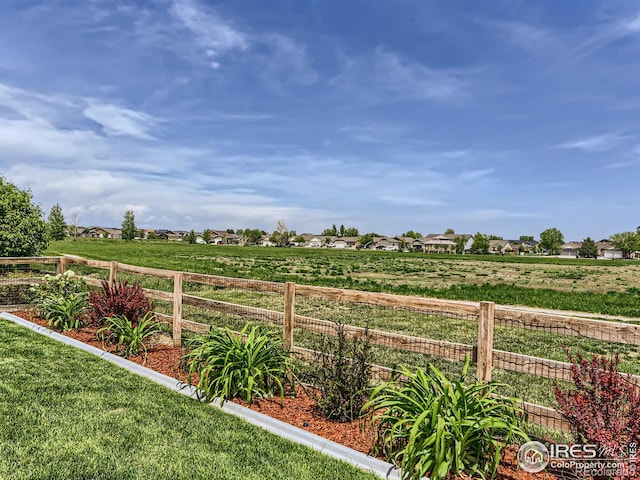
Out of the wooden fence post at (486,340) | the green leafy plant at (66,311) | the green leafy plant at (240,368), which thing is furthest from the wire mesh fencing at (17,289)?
the wooden fence post at (486,340)

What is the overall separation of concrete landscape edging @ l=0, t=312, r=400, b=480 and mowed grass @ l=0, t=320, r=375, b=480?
4.2 inches

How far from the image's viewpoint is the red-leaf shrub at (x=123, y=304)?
7.25 m

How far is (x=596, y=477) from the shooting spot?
10.2ft

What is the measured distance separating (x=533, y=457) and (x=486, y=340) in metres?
1.08

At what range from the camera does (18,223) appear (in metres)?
12.6

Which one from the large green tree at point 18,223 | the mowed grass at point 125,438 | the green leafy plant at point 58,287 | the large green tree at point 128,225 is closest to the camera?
the mowed grass at point 125,438

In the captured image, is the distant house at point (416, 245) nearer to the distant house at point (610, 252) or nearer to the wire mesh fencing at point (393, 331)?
the distant house at point (610, 252)

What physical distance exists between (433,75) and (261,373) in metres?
14.7

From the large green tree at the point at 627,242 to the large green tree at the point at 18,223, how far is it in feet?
473

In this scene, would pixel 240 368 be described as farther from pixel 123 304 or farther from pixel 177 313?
pixel 123 304

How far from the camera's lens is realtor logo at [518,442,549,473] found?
11.3ft

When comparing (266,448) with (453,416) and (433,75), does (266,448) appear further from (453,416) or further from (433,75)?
(433,75)

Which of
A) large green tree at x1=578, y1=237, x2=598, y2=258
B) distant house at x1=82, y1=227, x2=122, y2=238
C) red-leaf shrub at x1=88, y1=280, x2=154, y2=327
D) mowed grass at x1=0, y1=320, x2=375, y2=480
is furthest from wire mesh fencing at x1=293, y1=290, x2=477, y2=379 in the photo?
distant house at x1=82, y1=227, x2=122, y2=238

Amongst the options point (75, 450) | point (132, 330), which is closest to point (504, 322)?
point (75, 450)
